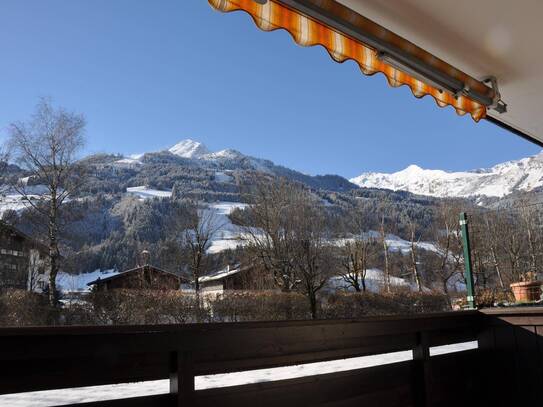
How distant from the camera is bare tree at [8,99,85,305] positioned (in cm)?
1881

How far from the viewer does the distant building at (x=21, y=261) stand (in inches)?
652

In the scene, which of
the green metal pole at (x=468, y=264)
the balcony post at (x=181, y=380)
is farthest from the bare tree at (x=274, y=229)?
the balcony post at (x=181, y=380)

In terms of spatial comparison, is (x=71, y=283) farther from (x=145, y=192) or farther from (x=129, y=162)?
(x=129, y=162)

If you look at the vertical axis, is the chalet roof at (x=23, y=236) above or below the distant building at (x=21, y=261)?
above

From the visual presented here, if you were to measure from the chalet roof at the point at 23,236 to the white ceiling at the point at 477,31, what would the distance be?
60.9 ft

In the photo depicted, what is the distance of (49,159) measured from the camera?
19703 millimetres

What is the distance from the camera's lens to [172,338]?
127 cm

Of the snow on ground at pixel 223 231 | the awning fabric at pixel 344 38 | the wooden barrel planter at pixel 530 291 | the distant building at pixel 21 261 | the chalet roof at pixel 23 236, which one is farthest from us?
the snow on ground at pixel 223 231

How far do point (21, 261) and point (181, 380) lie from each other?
18058 millimetres

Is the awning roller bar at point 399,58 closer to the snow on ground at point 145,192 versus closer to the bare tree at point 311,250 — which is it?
the bare tree at point 311,250

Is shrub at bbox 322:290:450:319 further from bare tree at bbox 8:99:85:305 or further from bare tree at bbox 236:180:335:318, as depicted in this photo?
bare tree at bbox 8:99:85:305

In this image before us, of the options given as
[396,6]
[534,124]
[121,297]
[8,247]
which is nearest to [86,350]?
[396,6]

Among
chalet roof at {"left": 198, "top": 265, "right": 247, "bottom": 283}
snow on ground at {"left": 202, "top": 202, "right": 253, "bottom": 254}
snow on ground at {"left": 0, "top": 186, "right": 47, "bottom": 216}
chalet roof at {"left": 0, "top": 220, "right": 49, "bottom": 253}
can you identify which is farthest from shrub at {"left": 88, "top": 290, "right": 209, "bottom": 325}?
snow on ground at {"left": 202, "top": 202, "right": 253, "bottom": 254}

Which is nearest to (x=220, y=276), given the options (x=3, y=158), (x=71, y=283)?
(x=71, y=283)
